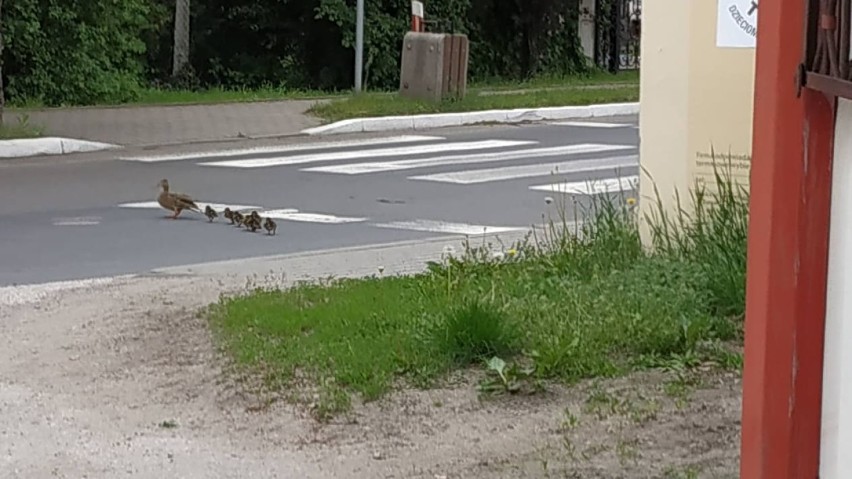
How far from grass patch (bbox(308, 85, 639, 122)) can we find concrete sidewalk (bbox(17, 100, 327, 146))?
17.5 inches

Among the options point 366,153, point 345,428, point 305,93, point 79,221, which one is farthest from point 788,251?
point 305,93

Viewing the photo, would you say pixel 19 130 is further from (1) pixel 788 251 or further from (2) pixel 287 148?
(1) pixel 788 251

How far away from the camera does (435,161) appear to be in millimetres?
15781

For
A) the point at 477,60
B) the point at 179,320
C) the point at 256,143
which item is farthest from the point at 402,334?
the point at 477,60

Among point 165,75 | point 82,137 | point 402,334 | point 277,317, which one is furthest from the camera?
point 165,75

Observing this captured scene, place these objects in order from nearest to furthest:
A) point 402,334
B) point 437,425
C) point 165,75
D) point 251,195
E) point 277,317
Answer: point 437,425
point 402,334
point 277,317
point 251,195
point 165,75

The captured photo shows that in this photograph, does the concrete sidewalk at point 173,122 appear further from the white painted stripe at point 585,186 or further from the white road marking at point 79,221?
the white road marking at point 79,221

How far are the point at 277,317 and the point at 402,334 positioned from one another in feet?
2.91

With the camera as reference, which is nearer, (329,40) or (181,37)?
(181,37)

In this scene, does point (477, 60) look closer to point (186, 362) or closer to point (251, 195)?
point (251, 195)

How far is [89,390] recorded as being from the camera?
6.61 meters

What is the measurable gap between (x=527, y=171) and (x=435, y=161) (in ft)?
3.87

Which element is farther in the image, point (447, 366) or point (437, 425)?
point (447, 366)

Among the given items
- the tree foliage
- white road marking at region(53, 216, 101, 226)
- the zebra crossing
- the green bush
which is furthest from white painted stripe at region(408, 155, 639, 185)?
the tree foliage
